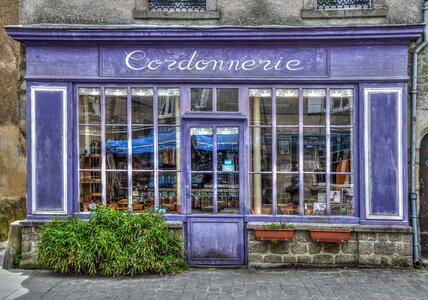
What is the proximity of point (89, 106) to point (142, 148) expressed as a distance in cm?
120

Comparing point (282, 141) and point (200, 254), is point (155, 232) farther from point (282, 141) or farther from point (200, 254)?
point (282, 141)

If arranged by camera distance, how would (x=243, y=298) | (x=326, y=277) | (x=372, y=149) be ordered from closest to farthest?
(x=243, y=298) → (x=326, y=277) → (x=372, y=149)

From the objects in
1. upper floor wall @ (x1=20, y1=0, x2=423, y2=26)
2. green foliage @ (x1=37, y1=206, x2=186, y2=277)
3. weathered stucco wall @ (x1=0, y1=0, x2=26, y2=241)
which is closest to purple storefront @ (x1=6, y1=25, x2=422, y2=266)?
upper floor wall @ (x1=20, y1=0, x2=423, y2=26)

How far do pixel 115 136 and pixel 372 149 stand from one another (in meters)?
4.42

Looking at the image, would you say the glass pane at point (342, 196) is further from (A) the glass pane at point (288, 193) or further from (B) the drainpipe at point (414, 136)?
(B) the drainpipe at point (414, 136)

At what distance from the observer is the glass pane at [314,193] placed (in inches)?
297

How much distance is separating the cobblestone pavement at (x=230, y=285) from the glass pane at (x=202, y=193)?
1041 millimetres

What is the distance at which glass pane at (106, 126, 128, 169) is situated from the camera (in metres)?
7.71

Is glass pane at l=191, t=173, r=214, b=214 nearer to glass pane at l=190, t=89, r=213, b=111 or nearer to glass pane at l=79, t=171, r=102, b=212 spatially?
glass pane at l=190, t=89, r=213, b=111

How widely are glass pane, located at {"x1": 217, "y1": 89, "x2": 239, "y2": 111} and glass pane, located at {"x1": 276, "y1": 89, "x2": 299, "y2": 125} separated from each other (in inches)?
28.7

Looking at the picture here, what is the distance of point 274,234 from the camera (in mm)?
7234

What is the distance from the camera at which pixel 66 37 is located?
7383 millimetres

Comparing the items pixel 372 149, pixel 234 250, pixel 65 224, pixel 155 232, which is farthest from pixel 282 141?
pixel 65 224

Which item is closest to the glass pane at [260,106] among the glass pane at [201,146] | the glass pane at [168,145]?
the glass pane at [201,146]
